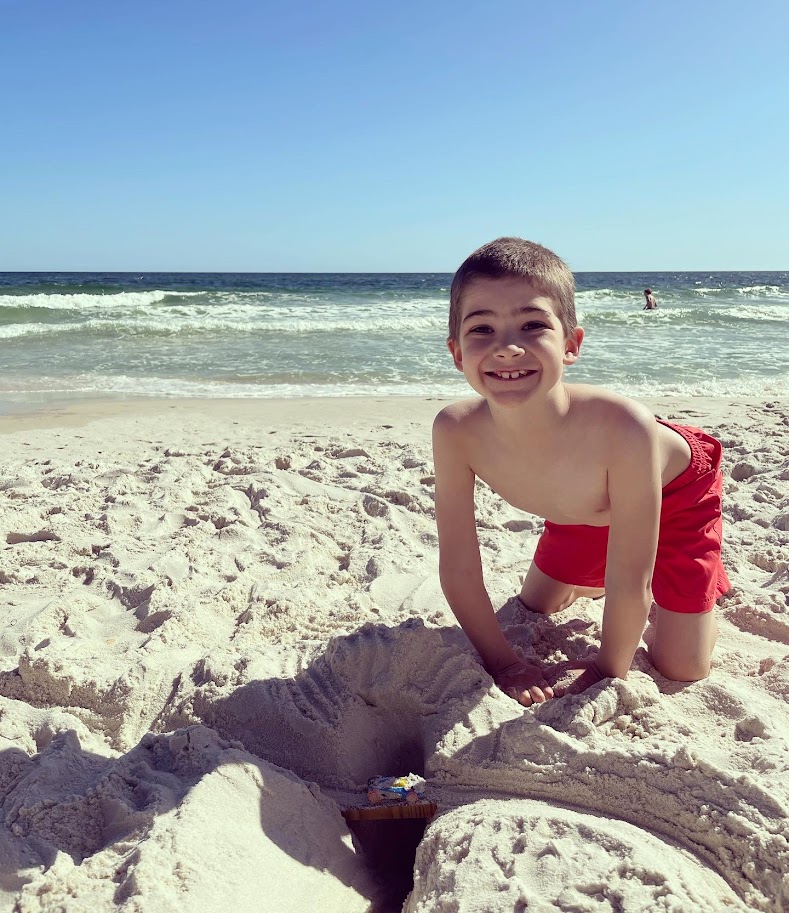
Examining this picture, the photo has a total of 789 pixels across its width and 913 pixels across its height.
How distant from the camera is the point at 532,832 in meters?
1.47

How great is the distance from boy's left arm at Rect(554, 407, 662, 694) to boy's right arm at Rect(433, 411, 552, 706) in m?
0.18

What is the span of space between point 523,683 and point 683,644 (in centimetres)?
55

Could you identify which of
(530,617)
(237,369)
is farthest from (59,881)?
(237,369)

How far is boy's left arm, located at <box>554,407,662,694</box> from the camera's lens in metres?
1.95

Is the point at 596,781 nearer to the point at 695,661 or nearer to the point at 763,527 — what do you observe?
the point at 695,661

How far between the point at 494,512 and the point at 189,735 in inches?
85.0

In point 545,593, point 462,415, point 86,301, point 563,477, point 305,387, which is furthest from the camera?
point 86,301

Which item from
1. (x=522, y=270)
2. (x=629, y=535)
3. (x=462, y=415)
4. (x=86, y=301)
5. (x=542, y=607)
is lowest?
(x=542, y=607)

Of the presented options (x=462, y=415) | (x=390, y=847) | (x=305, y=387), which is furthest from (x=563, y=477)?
(x=305, y=387)

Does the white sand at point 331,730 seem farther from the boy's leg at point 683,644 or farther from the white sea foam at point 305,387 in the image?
the white sea foam at point 305,387

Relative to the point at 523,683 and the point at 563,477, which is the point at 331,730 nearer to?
the point at 523,683

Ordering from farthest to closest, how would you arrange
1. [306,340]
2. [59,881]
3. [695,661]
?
[306,340] → [695,661] → [59,881]

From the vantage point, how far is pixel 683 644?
2.18m

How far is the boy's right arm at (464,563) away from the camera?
2.10 meters
